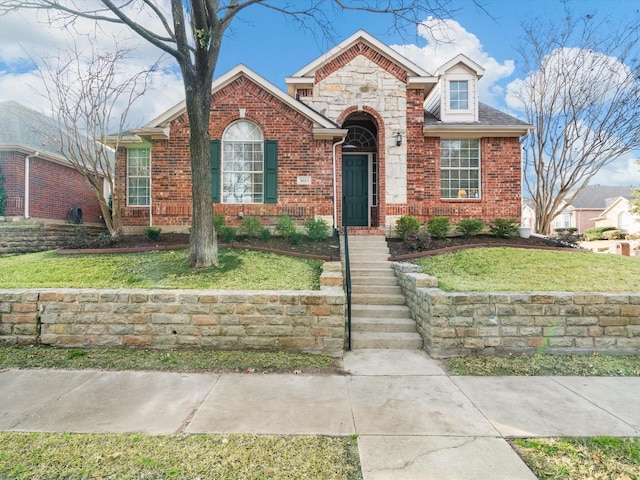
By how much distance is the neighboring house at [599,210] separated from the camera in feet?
109

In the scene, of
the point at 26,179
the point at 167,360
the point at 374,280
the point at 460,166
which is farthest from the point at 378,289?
the point at 26,179

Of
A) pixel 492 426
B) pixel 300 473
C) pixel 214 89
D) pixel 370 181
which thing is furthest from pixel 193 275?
pixel 370 181

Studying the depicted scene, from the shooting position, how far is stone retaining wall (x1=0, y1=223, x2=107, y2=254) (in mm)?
10922

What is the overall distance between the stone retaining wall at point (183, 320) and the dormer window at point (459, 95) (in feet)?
33.0

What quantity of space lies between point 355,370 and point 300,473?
6.70 feet

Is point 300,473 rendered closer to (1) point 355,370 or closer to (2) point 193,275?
(1) point 355,370

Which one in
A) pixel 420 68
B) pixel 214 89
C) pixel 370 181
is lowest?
pixel 370 181

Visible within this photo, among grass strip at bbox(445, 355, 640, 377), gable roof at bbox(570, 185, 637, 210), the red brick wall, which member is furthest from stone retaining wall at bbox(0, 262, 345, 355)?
gable roof at bbox(570, 185, 637, 210)

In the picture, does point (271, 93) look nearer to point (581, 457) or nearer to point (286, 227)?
point (286, 227)

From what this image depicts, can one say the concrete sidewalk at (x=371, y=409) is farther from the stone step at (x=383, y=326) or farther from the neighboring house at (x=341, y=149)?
the neighboring house at (x=341, y=149)

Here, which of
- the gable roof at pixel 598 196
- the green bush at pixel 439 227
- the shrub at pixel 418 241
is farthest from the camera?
the gable roof at pixel 598 196

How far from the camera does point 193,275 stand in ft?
21.2

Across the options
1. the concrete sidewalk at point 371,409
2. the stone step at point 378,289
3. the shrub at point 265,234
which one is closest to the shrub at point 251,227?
the shrub at point 265,234

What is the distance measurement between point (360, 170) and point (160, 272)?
24.9 ft
